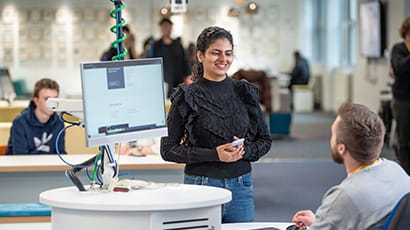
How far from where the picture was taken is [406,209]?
244cm

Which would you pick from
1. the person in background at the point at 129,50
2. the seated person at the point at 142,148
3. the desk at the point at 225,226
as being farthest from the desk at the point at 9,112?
the desk at the point at 225,226

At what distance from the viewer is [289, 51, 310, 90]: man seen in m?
14.3

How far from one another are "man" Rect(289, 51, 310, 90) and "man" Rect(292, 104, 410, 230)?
11032mm

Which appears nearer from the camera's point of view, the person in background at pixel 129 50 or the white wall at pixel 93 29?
the person in background at pixel 129 50

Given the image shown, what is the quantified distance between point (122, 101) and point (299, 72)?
12431mm

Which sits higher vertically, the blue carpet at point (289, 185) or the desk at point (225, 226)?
the desk at point (225, 226)

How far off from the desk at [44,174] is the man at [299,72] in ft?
28.7

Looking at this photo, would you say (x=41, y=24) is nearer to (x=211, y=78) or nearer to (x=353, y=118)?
(x=211, y=78)

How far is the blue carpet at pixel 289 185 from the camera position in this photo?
263 inches

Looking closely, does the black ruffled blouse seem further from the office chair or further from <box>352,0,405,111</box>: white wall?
<box>352,0,405,111</box>: white wall

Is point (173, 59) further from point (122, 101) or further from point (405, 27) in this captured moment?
point (122, 101)

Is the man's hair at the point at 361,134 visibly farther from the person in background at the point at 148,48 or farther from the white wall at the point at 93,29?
the person in background at the point at 148,48

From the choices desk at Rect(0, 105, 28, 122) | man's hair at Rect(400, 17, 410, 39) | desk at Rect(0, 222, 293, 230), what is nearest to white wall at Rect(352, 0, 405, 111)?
man's hair at Rect(400, 17, 410, 39)

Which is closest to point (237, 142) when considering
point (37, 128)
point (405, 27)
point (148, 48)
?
point (37, 128)
